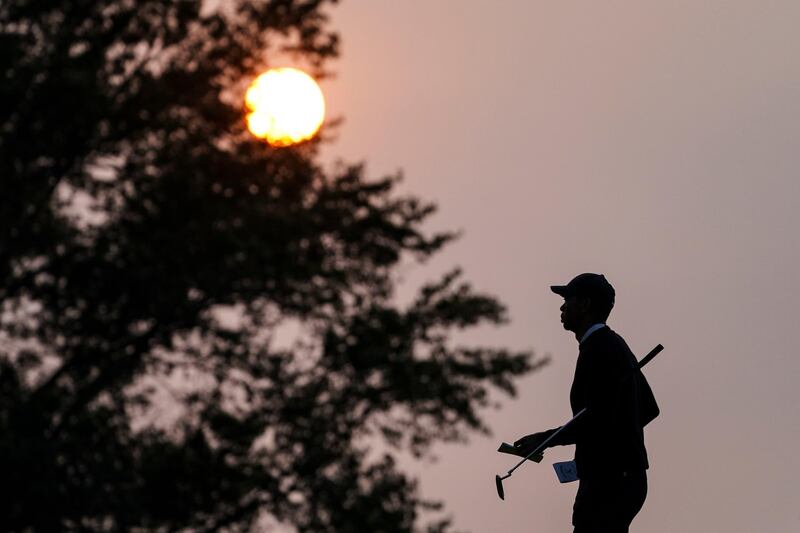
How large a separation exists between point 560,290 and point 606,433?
0.76 metres

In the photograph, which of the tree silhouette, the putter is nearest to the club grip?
the putter

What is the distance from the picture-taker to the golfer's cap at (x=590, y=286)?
7062mm

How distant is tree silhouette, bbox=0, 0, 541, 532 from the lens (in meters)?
18.9

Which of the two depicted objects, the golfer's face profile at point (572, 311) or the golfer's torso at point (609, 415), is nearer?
the golfer's torso at point (609, 415)

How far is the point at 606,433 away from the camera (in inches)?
271

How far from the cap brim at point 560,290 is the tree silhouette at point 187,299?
12.0m

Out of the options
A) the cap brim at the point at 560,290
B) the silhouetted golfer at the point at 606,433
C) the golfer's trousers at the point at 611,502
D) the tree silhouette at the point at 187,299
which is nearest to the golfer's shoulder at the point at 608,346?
the silhouetted golfer at the point at 606,433

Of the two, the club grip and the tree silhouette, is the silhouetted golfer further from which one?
the tree silhouette

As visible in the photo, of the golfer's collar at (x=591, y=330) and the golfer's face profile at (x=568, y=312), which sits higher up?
the golfer's face profile at (x=568, y=312)

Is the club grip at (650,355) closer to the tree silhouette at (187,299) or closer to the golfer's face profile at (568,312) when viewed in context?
the golfer's face profile at (568,312)

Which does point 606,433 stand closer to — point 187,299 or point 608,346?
point 608,346

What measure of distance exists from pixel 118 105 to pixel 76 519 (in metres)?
5.52

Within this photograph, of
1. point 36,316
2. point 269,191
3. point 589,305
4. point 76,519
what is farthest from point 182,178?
point 589,305

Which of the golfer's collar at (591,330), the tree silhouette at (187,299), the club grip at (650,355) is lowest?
the club grip at (650,355)
